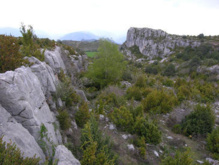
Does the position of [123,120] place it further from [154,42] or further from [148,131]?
[154,42]

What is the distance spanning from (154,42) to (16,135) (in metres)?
44.0

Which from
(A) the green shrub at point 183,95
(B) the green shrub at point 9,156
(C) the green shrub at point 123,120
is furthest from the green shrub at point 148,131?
(A) the green shrub at point 183,95

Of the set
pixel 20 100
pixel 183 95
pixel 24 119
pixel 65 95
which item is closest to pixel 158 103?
pixel 183 95

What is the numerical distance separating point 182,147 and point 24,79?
6.93 meters

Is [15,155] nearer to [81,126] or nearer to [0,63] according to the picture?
[0,63]

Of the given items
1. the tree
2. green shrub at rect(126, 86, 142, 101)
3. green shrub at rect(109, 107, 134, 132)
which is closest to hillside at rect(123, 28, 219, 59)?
the tree

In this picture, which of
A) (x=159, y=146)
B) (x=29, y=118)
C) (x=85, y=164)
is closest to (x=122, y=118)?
(x=159, y=146)

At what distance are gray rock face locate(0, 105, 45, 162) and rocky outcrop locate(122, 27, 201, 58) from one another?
3623 centimetres

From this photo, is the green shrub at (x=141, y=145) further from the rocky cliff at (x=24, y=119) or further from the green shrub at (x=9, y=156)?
the green shrub at (x=9, y=156)

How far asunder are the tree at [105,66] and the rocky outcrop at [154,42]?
83.9ft

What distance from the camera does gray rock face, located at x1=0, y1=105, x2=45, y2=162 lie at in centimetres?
274

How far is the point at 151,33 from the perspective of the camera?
4512 centimetres

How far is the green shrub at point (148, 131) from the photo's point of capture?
5879 mm

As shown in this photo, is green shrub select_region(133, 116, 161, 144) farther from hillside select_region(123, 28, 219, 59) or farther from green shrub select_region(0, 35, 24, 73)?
hillside select_region(123, 28, 219, 59)
